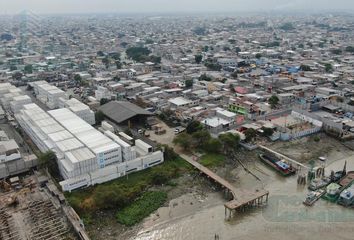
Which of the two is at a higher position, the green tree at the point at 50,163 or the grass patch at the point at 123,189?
the green tree at the point at 50,163

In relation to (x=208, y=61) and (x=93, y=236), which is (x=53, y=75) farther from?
(x=93, y=236)

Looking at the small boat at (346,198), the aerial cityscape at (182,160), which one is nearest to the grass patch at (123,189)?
the aerial cityscape at (182,160)

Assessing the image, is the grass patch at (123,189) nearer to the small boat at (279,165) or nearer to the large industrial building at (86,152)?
the large industrial building at (86,152)

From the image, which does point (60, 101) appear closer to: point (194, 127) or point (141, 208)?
point (194, 127)

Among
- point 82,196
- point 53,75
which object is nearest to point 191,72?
point 53,75

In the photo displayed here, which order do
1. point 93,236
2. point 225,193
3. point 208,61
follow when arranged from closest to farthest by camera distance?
point 93,236, point 225,193, point 208,61

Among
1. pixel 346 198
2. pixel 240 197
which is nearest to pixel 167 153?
pixel 240 197

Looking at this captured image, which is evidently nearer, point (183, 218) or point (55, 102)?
point (183, 218)

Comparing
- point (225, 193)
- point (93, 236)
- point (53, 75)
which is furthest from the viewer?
point (53, 75)
